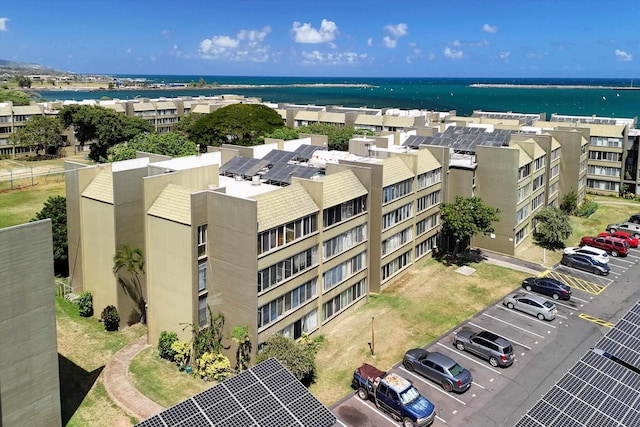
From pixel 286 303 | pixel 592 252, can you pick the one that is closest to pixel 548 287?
pixel 592 252

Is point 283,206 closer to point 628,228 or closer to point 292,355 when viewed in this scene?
point 292,355

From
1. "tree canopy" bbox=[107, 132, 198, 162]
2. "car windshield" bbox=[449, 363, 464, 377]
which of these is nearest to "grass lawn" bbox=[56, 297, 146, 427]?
"car windshield" bbox=[449, 363, 464, 377]

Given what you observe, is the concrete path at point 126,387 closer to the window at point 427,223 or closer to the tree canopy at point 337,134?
the window at point 427,223

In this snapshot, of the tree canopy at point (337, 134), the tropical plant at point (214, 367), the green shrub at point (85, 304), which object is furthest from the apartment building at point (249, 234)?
the tree canopy at point (337, 134)

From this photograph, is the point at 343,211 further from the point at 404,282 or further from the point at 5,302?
the point at 5,302

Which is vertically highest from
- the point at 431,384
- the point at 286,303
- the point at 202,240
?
the point at 202,240

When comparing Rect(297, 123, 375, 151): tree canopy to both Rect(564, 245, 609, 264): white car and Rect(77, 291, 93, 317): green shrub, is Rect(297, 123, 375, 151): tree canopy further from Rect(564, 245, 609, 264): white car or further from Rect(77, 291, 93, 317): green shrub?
Rect(77, 291, 93, 317): green shrub
